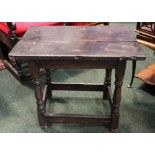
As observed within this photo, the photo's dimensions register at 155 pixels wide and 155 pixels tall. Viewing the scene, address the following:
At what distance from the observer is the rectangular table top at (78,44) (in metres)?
1.07

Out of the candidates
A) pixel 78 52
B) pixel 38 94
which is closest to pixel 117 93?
pixel 78 52

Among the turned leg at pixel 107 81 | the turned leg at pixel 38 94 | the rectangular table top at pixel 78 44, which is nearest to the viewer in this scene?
the rectangular table top at pixel 78 44

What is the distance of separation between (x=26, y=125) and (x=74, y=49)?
705 millimetres

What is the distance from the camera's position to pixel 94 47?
1149mm

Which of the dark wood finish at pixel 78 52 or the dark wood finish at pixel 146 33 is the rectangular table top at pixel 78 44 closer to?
the dark wood finish at pixel 78 52

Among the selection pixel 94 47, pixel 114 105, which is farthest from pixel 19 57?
pixel 114 105

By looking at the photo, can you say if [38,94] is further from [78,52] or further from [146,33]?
[146,33]

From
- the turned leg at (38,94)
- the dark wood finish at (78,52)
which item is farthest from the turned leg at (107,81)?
the turned leg at (38,94)

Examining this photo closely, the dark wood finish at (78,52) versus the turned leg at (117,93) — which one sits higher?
the dark wood finish at (78,52)

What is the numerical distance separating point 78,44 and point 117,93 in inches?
14.7

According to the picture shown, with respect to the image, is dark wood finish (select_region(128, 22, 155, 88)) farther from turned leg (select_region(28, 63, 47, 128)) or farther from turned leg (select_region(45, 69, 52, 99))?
turned leg (select_region(28, 63, 47, 128))

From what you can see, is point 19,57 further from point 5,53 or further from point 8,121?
point 5,53

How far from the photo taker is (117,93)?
50.0 inches

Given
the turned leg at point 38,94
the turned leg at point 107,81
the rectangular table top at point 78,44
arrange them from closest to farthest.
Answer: the rectangular table top at point 78,44
the turned leg at point 38,94
the turned leg at point 107,81
